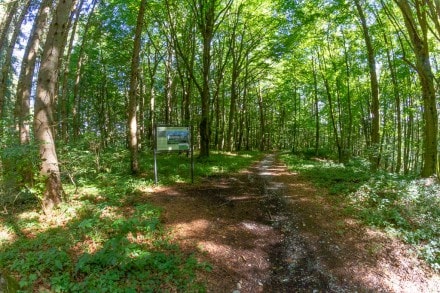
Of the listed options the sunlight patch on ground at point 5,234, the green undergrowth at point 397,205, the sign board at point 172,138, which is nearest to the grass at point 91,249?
the sunlight patch on ground at point 5,234

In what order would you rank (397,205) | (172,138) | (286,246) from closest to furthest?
(286,246)
(397,205)
(172,138)

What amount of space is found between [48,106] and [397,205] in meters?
9.87

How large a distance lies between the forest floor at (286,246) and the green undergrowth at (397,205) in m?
0.37

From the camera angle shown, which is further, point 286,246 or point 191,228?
point 191,228

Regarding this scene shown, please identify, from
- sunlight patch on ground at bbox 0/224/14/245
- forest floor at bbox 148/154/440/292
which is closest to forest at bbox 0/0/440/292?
sunlight patch on ground at bbox 0/224/14/245

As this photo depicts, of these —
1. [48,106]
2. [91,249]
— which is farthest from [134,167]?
[91,249]

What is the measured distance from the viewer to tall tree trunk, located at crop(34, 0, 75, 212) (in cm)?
683

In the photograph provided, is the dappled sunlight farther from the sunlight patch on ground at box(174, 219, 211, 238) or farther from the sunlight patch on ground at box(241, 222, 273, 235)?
the sunlight patch on ground at box(241, 222, 273, 235)

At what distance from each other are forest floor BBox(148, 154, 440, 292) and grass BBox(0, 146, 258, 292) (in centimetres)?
47

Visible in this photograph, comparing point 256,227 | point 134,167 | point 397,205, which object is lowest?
point 256,227

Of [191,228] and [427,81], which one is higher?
[427,81]

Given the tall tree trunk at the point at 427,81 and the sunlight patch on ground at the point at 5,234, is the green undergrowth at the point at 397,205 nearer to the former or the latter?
the tall tree trunk at the point at 427,81

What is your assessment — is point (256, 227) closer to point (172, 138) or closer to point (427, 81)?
point (172, 138)

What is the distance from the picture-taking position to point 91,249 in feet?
17.3
